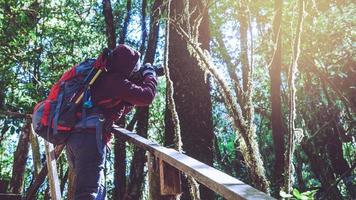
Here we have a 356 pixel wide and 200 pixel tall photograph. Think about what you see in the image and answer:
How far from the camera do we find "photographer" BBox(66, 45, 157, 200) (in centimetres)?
263

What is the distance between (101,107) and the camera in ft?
8.95

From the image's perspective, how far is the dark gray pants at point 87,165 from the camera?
8.64ft

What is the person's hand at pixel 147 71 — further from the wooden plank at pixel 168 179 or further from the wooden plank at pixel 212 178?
the wooden plank at pixel 168 179

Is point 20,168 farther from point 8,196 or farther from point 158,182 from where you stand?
point 158,182

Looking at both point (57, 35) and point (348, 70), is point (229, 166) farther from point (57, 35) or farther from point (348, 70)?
point (57, 35)

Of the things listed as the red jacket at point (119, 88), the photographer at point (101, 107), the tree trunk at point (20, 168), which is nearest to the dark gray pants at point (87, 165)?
the photographer at point (101, 107)

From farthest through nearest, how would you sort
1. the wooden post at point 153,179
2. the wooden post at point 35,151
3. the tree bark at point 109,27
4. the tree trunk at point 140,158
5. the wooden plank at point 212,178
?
the tree bark at point 109,27 → the tree trunk at point 140,158 → the wooden post at point 35,151 → the wooden post at point 153,179 → the wooden plank at point 212,178

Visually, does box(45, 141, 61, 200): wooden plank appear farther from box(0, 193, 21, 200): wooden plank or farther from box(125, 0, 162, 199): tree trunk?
box(125, 0, 162, 199): tree trunk

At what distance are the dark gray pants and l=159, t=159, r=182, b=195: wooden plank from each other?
1.38 ft

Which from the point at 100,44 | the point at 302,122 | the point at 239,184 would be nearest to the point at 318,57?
the point at 302,122

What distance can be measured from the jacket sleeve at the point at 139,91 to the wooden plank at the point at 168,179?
0.42 meters

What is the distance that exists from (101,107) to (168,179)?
2.12ft

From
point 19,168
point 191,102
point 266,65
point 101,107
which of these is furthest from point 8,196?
point 266,65

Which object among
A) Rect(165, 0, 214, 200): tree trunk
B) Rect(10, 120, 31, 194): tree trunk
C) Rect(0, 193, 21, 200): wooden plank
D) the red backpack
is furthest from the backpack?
Rect(10, 120, 31, 194): tree trunk
